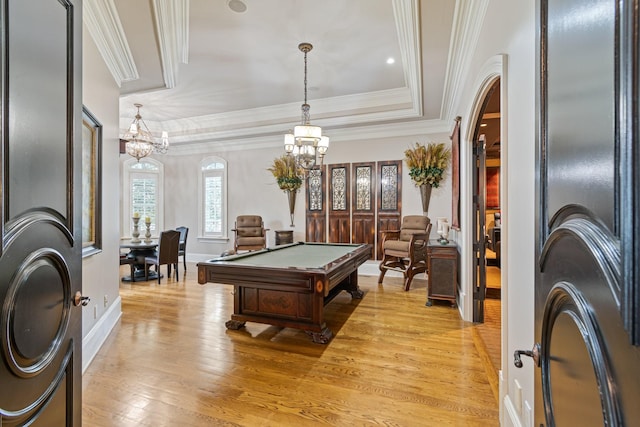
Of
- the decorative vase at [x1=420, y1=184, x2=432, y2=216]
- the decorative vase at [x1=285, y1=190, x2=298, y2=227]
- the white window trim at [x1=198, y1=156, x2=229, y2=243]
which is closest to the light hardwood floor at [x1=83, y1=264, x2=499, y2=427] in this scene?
the decorative vase at [x1=420, y1=184, x2=432, y2=216]

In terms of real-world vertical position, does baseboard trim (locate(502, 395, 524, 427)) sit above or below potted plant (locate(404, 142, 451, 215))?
below

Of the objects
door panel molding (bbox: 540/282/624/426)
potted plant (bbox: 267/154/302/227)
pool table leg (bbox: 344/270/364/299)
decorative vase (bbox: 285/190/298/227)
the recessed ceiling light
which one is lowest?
pool table leg (bbox: 344/270/364/299)

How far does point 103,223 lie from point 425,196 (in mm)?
5022

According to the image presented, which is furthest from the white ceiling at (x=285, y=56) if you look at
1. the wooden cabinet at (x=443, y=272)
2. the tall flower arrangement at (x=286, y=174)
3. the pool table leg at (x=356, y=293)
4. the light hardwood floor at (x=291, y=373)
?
the pool table leg at (x=356, y=293)

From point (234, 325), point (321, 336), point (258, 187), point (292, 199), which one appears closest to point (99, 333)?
point (234, 325)

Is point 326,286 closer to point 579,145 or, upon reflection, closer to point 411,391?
point 411,391

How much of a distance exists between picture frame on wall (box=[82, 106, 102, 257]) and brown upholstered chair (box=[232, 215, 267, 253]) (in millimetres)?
3587

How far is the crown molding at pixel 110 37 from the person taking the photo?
2.61 m

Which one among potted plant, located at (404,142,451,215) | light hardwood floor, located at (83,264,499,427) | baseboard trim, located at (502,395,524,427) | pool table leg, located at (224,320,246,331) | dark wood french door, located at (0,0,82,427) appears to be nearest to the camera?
dark wood french door, located at (0,0,82,427)

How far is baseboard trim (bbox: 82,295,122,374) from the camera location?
2680 millimetres

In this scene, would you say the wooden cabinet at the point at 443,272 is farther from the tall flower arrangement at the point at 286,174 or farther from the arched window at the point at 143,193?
the arched window at the point at 143,193

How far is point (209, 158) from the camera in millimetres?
7906

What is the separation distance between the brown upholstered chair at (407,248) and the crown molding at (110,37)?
4.34 metres

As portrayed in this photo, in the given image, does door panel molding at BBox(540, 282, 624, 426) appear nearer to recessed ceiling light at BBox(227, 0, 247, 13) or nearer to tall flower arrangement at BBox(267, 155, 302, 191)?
recessed ceiling light at BBox(227, 0, 247, 13)
